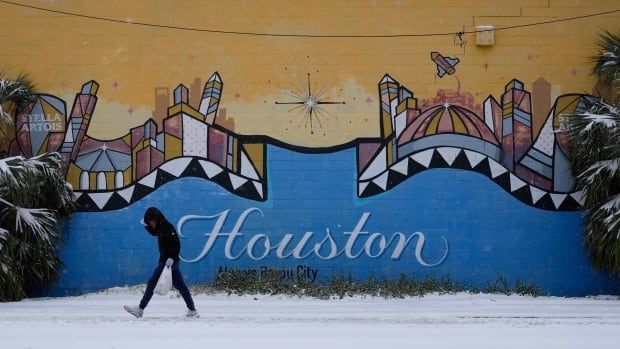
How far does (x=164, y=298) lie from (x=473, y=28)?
6.50 meters

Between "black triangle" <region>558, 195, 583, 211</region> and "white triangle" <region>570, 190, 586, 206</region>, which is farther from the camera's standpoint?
"black triangle" <region>558, 195, 583, 211</region>

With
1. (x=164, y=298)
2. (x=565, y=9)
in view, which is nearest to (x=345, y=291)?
(x=164, y=298)

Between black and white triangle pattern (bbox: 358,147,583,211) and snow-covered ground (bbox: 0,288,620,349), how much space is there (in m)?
1.58

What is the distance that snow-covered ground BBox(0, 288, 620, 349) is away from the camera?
27.3 feet

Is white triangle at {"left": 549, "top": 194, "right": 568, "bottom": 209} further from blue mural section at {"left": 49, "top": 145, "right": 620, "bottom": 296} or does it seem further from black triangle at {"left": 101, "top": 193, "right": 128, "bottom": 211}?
black triangle at {"left": 101, "top": 193, "right": 128, "bottom": 211}

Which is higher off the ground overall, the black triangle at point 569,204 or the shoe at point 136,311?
the black triangle at point 569,204

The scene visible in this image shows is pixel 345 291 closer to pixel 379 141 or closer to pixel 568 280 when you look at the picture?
pixel 379 141

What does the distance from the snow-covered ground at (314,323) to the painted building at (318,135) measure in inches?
35.4

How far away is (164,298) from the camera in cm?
1202

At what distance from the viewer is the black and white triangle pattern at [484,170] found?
1283cm

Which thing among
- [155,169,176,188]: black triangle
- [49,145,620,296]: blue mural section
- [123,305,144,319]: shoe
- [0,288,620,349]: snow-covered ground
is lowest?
[0,288,620,349]: snow-covered ground

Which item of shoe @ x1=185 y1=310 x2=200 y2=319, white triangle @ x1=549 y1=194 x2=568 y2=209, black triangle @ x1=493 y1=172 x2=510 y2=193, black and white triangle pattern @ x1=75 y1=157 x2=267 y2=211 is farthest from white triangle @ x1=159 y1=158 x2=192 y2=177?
white triangle @ x1=549 y1=194 x2=568 y2=209

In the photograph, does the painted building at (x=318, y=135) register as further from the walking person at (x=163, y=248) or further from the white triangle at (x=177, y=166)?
the walking person at (x=163, y=248)

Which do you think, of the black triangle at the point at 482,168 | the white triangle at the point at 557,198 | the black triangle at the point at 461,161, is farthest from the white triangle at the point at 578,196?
the black triangle at the point at 461,161
